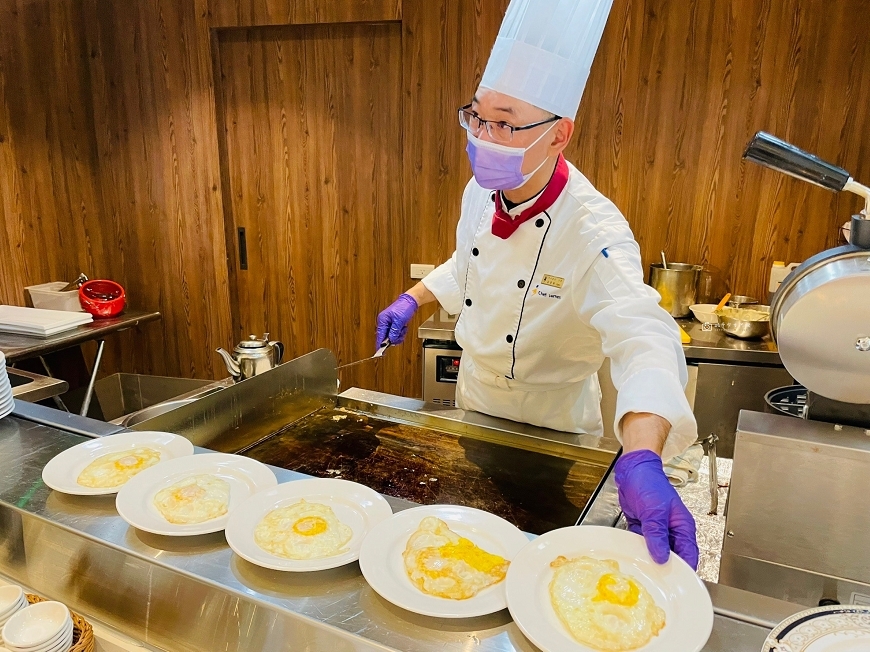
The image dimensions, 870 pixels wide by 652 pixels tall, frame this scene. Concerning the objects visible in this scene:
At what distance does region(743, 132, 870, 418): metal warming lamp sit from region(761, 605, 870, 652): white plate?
46 centimetres

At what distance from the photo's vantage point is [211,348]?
4.17 meters

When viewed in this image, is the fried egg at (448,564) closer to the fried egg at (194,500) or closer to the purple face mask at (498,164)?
the fried egg at (194,500)

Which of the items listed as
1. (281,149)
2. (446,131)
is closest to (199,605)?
(446,131)

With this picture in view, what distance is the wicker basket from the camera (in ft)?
3.19

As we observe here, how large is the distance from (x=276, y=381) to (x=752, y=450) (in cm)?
126

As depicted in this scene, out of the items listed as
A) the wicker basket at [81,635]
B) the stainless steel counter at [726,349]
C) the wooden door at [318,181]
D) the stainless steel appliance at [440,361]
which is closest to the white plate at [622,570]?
the wicker basket at [81,635]

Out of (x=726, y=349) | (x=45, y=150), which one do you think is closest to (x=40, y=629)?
(x=726, y=349)

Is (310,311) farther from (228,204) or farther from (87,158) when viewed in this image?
(87,158)

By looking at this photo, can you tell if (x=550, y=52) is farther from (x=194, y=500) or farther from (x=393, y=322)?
(x=194, y=500)

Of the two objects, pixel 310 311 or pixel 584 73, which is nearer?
pixel 584 73

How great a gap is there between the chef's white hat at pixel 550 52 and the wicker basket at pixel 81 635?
1.41 meters

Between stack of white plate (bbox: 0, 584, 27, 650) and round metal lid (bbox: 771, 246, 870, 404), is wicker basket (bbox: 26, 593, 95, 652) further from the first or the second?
round metal lid (bbox: 771, 246, 870, 404)

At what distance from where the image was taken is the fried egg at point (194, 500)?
1.06m

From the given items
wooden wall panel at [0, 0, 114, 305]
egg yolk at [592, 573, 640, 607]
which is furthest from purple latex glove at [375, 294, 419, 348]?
wooden wall panel at [0, 0, 114, 305]
